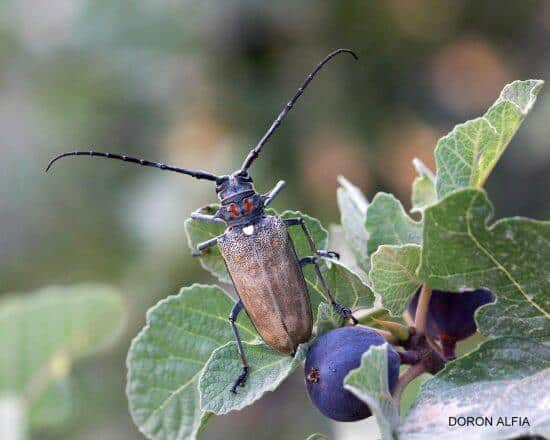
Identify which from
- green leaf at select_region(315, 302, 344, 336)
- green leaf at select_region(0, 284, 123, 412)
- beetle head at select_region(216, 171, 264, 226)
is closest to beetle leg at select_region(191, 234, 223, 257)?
beetle head at select_region(216, 171, 264, 226)

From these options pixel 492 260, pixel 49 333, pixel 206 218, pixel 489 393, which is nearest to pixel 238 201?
pixel 206 218

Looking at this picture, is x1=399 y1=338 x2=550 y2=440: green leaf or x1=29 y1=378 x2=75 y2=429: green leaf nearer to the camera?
x1=399 y1=338 x2=550 y2=440: green leaf

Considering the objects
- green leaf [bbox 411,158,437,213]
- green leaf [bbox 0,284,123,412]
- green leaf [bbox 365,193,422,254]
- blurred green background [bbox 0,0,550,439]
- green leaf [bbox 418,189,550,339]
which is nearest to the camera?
green leaf [bbox 418,189,550,339]

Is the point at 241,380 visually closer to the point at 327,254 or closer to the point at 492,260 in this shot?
the point at 327,254

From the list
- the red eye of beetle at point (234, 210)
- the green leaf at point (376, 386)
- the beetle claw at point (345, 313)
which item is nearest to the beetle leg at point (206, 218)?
the red eye of beetle at point (234, 210)

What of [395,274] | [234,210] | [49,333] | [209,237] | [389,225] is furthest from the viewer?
[49,333]

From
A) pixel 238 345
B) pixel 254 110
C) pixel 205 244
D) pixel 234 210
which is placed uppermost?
pixel 254 110

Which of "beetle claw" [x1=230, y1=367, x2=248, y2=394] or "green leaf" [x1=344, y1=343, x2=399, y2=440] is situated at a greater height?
"beetle claw" [x1=230, y1=367, x2=248, y2=394]

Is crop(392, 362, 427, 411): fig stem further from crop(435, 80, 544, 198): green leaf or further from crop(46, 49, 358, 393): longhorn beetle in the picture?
crop(435, 80, 544, 198): green leaf
